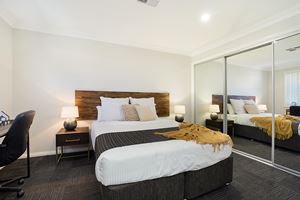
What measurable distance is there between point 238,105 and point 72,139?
11.2ft

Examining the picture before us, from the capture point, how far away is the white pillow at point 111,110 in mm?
2834

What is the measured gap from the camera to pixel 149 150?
4.59 ft

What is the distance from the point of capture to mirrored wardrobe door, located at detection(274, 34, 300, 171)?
2.29 m

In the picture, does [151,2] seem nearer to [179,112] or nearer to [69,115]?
[69,115]

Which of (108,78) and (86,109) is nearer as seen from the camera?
(86,109)

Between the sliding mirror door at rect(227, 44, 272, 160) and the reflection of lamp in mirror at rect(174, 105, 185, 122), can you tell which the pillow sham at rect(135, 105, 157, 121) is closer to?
the reflection of lamp in mirror at rect(174, 105, 185, 122)

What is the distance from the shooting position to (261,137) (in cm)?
292

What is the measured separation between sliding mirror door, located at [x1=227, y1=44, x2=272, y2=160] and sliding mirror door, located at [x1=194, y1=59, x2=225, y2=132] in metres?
0.21

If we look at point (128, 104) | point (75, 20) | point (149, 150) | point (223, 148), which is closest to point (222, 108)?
point (223, 148)

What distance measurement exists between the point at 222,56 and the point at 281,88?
4.39 ft

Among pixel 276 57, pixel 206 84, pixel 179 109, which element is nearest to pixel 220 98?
pixel 206 84

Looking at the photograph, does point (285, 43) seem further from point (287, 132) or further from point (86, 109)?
point (86, 109)

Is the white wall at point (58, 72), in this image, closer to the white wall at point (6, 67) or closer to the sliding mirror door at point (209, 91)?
the white wall at point (6, 67)

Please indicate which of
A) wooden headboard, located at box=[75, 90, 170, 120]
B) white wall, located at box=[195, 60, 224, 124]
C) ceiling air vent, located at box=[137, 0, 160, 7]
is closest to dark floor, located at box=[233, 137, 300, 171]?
white wall, located at box=[195, 60, 224, 124]
